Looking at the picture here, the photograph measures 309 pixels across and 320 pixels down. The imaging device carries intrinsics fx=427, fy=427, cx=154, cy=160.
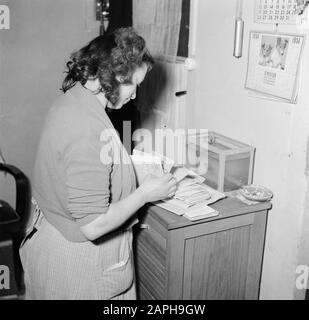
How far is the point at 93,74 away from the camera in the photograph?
1221mm

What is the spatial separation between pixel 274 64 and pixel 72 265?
1033mm

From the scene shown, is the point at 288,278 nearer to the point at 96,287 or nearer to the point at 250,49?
the point at 96,287

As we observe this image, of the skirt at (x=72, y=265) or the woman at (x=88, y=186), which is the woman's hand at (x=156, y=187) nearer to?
the woman at (x=88, y=186)

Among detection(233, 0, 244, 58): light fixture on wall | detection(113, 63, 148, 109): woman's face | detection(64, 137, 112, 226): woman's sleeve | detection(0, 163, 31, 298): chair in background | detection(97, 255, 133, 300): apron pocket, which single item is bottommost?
detection(0, 163, 31, 298): chair in background

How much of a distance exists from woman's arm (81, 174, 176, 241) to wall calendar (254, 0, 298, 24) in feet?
2.34

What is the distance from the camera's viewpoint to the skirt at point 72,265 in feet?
4.24

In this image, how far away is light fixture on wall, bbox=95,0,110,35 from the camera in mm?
2480

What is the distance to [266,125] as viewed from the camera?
1.69 m

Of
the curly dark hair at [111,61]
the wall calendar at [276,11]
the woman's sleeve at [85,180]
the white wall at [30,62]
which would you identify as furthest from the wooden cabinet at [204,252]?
the white wall at [30,62]

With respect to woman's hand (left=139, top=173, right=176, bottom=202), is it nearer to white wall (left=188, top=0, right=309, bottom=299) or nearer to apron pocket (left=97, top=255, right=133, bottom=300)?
apron pocket (left=97, top=255, right=133, bottom=300)

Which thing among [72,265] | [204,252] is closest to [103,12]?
[204,252]

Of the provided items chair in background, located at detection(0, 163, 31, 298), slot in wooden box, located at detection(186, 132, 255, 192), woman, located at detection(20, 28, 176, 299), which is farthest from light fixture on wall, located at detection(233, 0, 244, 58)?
chair in background, located at detection(0, 163, 31, 298)

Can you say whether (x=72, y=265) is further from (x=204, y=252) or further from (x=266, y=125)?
(x=266, y=125)

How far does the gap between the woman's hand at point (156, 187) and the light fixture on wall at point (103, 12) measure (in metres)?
1.41
